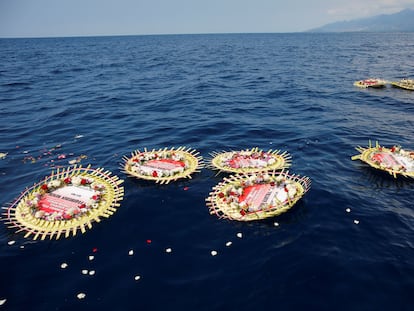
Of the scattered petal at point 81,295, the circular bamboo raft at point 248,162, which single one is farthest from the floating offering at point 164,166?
the scattered petal at point 81,295

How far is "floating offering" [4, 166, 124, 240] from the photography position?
18.7 meters

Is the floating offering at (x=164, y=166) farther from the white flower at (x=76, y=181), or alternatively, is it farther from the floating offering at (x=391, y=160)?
the floating offering at (x=391, y=160)

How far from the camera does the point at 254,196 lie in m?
21.3

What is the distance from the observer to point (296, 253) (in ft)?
56.3

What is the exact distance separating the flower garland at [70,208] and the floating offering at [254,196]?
772 centimetres

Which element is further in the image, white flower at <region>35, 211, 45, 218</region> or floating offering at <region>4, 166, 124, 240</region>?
white flower at <region>35, 211, 45, 218</region>

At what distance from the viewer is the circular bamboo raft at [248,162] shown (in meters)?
25.3

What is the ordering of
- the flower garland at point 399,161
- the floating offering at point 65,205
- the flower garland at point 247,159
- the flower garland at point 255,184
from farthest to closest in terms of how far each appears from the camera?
the flower garland at point 247,159, the flower garland at point 399,161, the flower garland at point 255,184, the floating offering at point 65,205

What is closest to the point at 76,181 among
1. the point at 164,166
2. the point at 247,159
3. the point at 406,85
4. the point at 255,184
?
the point at 164,166

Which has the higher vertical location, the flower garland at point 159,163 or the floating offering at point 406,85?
the floating offering at point 406,85

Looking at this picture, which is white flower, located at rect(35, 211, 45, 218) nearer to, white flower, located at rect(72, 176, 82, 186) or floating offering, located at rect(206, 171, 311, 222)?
white flower, located at rect(72, 176, 82, 186)

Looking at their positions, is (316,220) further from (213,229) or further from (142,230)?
(142,230)

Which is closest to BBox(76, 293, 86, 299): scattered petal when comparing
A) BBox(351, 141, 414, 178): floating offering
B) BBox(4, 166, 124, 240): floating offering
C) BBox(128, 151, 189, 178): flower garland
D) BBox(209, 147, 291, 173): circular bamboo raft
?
BBox(4, 166, 124, 240): floating offering

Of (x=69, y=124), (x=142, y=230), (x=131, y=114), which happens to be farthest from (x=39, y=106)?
(x=142, y=230)
